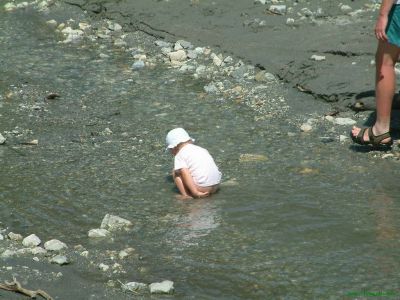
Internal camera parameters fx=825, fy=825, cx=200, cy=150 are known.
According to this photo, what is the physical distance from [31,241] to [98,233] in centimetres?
49

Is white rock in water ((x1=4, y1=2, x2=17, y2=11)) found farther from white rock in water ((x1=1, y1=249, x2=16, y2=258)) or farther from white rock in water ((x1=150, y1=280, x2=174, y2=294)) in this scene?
white rock in water ((x1=150, y1=280, x2=174, y2=294))

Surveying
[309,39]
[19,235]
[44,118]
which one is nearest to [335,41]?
[309,39]

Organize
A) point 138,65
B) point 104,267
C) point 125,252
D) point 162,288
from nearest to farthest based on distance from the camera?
1. point 162,288
2. point 104,267
3. point 125,252
4. point 138,65

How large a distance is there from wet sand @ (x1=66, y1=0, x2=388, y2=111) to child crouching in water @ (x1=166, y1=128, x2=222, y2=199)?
2209mm

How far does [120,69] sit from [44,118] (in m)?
1.84

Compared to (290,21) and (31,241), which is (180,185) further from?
(290,21)

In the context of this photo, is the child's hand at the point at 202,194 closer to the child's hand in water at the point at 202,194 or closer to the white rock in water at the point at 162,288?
the child's hand in water at the point at 202,194

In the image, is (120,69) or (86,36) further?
(86,36)

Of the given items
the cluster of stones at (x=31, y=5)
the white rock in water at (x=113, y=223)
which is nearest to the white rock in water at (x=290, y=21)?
the cluster of stones at (x=31, y=5)

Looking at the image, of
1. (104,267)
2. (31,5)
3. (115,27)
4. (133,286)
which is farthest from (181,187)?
(31,5)

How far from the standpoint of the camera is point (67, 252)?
555cm

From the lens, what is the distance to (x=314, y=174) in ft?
22.6

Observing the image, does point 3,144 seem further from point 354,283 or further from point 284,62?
point 354,283

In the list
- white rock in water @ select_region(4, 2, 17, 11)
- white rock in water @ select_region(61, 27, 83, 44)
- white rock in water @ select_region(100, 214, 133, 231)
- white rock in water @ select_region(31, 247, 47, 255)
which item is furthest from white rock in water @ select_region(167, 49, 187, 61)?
white rock in water @ select_region(31, 247, 47, 255)
